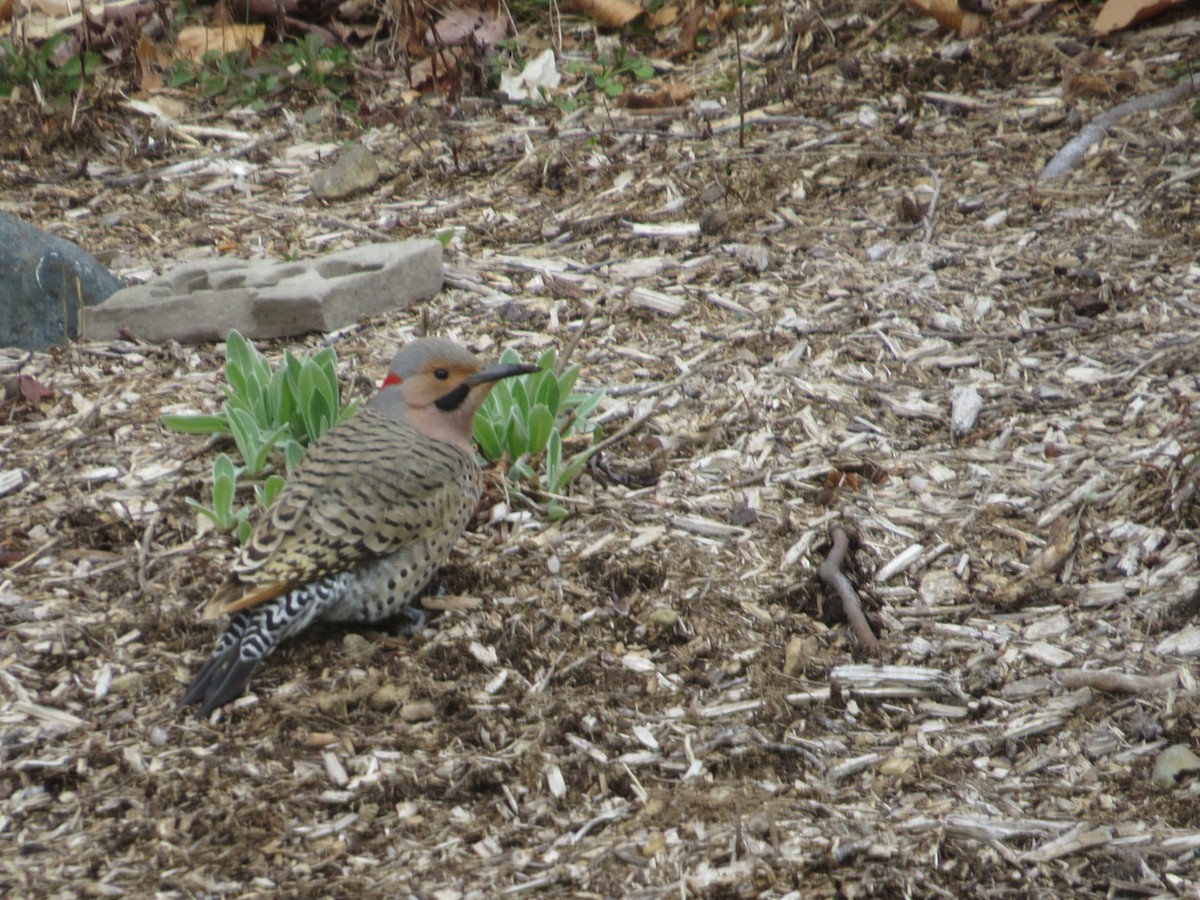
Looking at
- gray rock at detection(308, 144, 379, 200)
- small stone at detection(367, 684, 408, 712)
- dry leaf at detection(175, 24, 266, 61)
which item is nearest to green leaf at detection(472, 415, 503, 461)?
small stone at detection(367, 684, 408, 712)

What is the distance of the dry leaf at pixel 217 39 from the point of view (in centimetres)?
801

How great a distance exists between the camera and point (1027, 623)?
150 inches

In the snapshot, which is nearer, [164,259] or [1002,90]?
[164,259]

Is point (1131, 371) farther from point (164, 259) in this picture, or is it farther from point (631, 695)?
point (164, 259)

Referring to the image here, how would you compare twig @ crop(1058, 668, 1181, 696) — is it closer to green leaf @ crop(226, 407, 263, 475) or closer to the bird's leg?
the bird's leg

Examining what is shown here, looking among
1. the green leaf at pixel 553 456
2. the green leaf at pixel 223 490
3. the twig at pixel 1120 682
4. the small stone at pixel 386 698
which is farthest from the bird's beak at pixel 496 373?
the twig at pixel 1120 682

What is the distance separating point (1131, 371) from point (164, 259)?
13.4 feet

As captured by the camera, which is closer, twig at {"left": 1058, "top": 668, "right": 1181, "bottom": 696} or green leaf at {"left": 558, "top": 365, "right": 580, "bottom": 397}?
twig at {"left": 1058, "top": 668, "right": 1181, "bottom": 696}

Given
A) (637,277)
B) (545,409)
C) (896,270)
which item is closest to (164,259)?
(637,277)

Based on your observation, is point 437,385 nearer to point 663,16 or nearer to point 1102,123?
point 1102,123

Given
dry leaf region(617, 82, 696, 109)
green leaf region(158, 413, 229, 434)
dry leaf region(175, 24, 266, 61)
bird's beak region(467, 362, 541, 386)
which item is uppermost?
dry leaf region(175, 24, 266, 61)

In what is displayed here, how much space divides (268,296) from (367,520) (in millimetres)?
1863

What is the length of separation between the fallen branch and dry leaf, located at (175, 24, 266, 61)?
179 inches

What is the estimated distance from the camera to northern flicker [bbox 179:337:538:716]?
359cm
